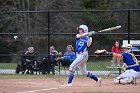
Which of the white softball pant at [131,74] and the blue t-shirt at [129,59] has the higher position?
the blue t-shirt at [129,59]

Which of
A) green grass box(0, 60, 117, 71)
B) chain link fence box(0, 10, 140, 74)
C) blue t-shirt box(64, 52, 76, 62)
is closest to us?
blue t-shirt box(64, 52, 76, 62)

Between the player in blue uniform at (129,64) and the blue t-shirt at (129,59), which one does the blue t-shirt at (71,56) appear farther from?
the blue t-shirt at (129,59)

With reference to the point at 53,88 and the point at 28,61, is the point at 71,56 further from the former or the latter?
the point at 53,88

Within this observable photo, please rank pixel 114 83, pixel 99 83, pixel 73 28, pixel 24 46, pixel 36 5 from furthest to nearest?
pixel 36 5
pixel 73 28
pixel 24 46
pixel 114 83
pixel 99 83

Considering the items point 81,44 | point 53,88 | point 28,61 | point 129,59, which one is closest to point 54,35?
point 28,61

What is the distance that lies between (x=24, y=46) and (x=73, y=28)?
11.9ft

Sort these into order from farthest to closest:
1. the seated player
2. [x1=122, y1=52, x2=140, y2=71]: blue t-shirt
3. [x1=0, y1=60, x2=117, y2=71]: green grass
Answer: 1. [x1=0, y1=60, x2=117, y2=71]: green grass
2. the seated player
3. [x1=122, y1=52, x2=140, y2=71]: blue t-shirt

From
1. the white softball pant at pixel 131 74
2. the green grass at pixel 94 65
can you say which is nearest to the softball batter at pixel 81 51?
the white softball pant at pixel 131 74

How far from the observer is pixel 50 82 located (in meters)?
18.3

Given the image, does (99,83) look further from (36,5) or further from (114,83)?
(36,5)

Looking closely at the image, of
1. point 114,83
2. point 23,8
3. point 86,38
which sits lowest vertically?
point 114,83

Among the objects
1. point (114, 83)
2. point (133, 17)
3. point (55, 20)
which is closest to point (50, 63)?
point (114, 83)

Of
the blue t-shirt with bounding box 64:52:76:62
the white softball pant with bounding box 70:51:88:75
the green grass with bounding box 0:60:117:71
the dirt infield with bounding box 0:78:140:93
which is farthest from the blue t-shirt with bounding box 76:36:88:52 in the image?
the green grass with bounding box 0:60:117:71

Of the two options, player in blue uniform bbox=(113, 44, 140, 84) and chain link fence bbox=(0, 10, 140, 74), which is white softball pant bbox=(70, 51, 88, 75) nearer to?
player in blue uniform bbox=(113, 44, 140, 84)
